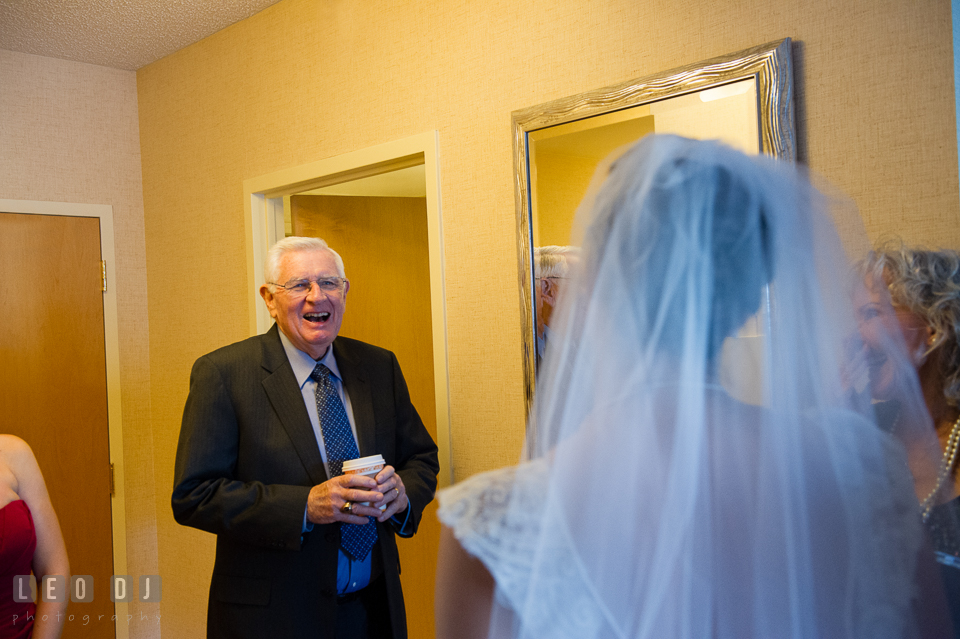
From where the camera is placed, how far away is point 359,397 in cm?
196

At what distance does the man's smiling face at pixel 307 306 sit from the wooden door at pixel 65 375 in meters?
1.74

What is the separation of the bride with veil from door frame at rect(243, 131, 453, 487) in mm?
1365

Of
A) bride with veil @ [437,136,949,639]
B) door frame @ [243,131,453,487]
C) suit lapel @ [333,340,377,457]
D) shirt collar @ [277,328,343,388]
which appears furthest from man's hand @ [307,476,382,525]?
bride with veil @ [437,136,949,639]

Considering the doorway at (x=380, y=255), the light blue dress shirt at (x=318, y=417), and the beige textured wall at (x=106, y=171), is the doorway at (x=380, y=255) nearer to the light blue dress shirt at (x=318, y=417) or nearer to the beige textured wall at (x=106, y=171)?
the light blue dress shirt at (x=318, y=417)

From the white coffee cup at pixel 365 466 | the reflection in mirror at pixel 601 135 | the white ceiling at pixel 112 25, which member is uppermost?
the white ceiling at pixel 112 25

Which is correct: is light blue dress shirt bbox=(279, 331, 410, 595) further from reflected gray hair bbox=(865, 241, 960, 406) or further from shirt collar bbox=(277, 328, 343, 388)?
reflected gray hair bbox=(865, 241, 960, 406)

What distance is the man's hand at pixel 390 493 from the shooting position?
61.2 inches

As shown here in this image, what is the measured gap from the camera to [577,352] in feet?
2.79

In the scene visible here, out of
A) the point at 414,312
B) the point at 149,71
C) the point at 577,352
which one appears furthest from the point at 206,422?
the point at 149,71

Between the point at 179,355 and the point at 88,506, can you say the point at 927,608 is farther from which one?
the point at 88,506

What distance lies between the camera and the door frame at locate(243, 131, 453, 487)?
2211 millimetres

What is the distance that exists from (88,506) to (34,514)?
4.34ft

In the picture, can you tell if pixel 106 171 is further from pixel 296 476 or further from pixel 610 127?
pixel 610 127

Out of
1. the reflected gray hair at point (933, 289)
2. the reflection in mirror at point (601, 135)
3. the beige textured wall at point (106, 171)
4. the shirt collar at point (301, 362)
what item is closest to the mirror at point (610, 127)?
the reflection in mirror at point (601, 135)
